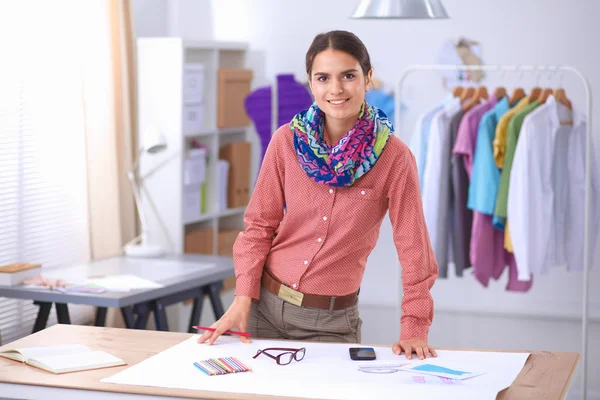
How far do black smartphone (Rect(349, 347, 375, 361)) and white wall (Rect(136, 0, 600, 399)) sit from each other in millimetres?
2603

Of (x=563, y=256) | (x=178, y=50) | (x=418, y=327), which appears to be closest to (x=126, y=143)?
(x=178, y=50)

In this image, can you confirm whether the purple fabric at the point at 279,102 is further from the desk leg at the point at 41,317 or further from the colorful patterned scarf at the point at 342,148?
the colorful patterned scarf at the point at 342,148

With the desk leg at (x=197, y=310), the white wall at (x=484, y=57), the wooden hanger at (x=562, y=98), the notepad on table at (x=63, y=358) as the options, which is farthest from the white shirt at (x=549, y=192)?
the notepad on table at (x=63, y=358)

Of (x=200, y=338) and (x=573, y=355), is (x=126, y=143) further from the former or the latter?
(x=573, y=355)

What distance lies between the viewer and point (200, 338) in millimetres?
2041

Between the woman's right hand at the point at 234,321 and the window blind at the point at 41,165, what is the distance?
1.71 metres

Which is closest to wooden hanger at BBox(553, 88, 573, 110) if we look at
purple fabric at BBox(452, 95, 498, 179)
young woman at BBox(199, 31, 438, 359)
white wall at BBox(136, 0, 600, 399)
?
purple fabric at BBox(452, 95, 498, 179)

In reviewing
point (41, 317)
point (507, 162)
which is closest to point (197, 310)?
point (41, 317)

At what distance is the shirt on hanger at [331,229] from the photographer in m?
2.03

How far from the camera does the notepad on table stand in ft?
6.06

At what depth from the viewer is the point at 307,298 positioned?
2.14m

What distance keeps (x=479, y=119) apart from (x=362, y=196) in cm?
177

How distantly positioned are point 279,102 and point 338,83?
257cm

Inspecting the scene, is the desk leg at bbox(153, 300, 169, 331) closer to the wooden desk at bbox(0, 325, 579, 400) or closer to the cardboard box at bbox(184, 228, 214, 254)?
the cardboard box at bbox(184, 228, 214, 254)
